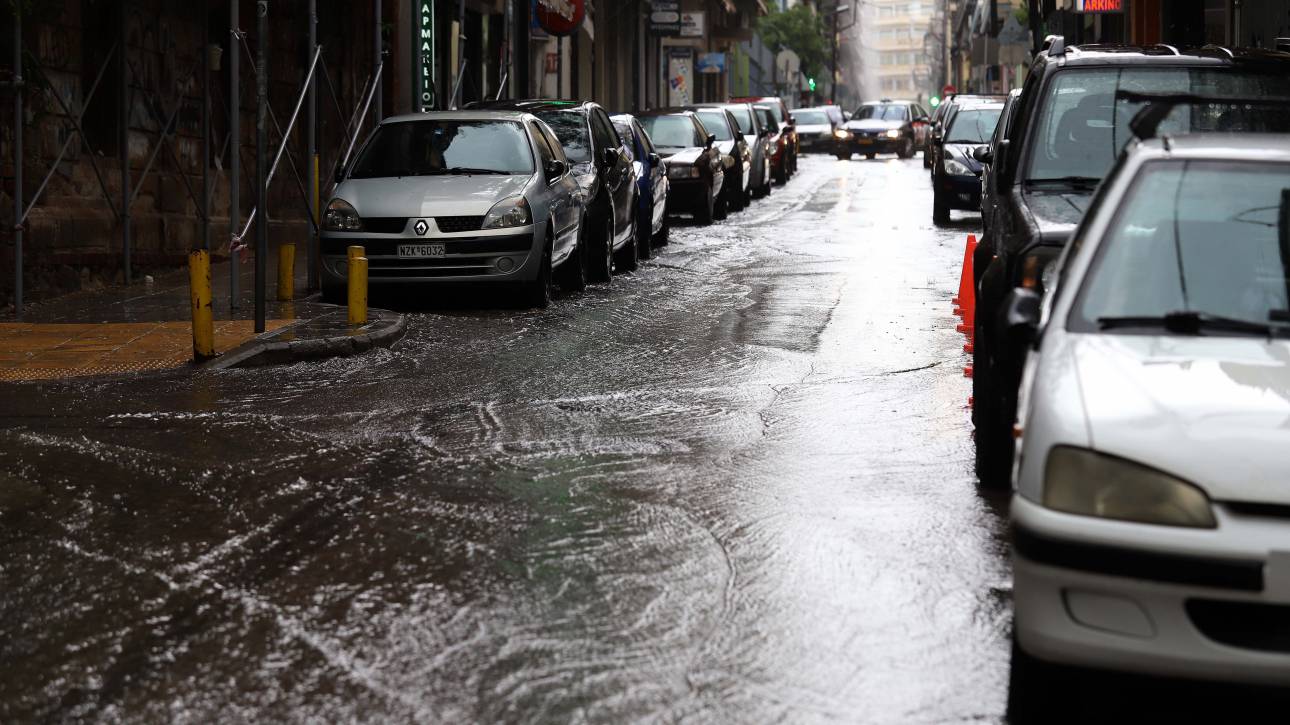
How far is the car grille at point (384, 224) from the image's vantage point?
14320 millimetres

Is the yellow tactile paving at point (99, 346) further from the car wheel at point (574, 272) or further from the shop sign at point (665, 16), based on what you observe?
the shop sign at point (665, 16)

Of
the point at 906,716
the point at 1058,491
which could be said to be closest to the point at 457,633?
the point at 906,716

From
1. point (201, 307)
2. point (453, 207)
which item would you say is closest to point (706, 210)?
point (453, 207)

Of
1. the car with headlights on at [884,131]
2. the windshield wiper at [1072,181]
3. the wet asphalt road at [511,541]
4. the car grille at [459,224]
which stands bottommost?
the wet asphalt road at [511,541]

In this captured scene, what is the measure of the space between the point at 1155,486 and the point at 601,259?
12.9m

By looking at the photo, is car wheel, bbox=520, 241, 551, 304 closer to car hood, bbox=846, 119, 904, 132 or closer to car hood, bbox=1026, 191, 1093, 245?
car hood, bbox=1026, 191, 1093, 245

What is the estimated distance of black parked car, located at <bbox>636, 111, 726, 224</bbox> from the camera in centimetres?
2561

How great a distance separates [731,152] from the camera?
28.1 meters

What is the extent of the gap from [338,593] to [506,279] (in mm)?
8651

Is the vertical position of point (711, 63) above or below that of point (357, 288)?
above

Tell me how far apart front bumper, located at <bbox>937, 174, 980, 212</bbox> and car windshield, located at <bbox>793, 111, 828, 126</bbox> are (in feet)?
107

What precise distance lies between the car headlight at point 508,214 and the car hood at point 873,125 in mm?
38524

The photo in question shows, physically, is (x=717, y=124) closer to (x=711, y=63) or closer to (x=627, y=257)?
(x=627, y=257)

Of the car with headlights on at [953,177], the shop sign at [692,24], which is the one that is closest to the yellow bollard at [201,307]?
the car with headlights on at [953,177]
